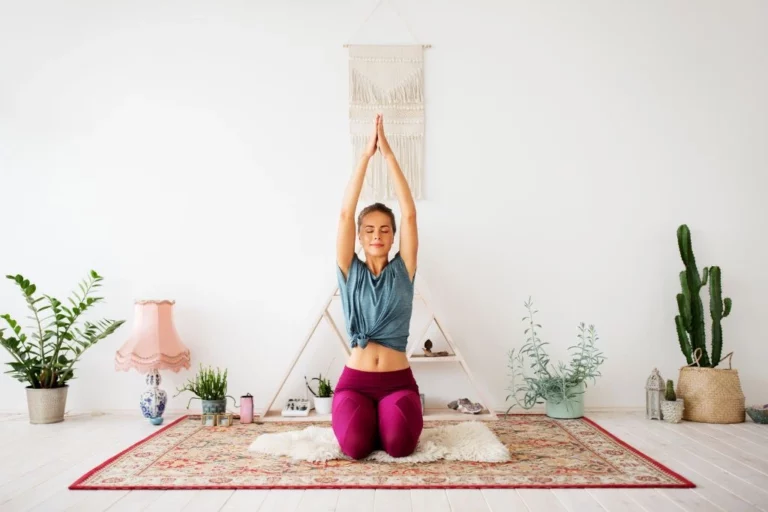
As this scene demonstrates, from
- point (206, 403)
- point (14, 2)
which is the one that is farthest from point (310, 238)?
point (14, 2)

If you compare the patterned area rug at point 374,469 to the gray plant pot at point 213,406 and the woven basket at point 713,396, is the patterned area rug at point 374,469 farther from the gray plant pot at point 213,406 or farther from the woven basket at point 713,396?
the woven basket at point 713,396

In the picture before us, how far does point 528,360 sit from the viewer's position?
418 cm

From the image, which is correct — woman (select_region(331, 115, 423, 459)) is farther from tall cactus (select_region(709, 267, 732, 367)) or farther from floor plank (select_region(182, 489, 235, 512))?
tall cactus (select_region(709, 267, 732, 367))

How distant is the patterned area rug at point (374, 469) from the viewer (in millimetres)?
2506

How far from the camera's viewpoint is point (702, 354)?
3.98 m

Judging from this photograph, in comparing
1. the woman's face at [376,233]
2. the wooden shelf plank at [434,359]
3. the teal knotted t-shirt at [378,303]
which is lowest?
the wooden shelf plank at [434,359]

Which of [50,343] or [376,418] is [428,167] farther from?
[50,343]

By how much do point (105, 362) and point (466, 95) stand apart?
272 cm

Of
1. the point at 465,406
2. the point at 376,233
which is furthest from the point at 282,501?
the point at 465,406

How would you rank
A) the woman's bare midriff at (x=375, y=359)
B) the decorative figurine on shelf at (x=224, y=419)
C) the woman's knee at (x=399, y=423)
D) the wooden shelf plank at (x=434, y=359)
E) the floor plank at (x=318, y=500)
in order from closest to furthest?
1. the floor plank at (x=318, y=500)
2. the woman's knee at (x=399, y=423)
3. the woman's bare midriff at (x=375, y=359)
4. the decorative figurine on shelf at (x=224, y=419)
5. the wooden shelf plank at (x=434, y=359)

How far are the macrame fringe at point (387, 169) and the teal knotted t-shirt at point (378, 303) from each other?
121 centimetres

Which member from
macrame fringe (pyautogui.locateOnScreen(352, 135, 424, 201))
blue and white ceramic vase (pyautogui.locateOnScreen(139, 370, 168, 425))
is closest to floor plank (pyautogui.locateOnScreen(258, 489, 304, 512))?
blue and white ceramic vase (pyautogui.locateOnScreen(139, 370, 168, 425))

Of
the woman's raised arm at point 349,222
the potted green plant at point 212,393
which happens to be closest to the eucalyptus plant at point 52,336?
the potted green plant at point 212,393

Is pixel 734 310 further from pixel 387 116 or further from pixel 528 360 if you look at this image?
pixel 387 116
